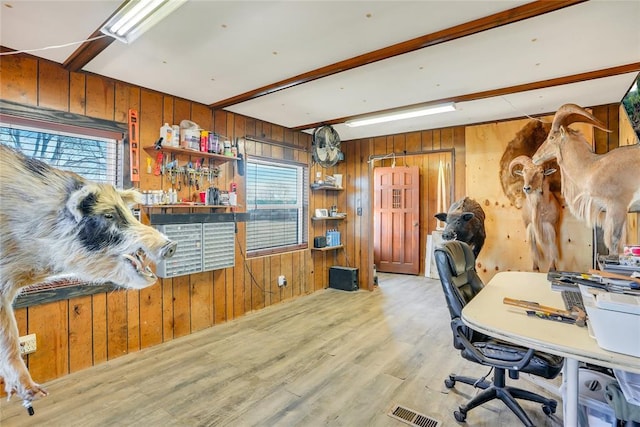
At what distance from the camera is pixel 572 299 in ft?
6.08

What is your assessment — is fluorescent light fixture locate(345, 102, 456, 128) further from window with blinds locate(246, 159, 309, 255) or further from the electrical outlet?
the electrical outlet

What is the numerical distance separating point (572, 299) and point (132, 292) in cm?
341

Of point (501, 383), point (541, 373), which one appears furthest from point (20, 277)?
point (501, 383)

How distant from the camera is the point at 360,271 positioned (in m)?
5.28

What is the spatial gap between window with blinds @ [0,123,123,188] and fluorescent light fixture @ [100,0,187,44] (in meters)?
0.96

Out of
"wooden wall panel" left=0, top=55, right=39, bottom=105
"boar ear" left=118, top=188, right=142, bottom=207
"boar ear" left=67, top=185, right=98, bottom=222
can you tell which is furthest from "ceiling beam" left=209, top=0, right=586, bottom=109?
"boar ear" left=67, top=185, right=98, bottom=222

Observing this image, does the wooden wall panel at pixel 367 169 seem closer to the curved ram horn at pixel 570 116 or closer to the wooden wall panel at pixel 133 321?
the curved ram horn at pixel 570 116

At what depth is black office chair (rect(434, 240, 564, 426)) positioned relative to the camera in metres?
1.67

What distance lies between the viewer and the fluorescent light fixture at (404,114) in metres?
3.44

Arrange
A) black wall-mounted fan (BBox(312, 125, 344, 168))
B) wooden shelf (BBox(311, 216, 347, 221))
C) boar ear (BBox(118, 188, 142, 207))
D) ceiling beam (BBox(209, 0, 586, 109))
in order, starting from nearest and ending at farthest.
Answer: boar ear (BBox(118, 188, 142, 207)) → ceiling beam (BBox(209, 0, 586, 109)) → black wall-mounted fan (BBox(312, 125, 344, 168)) → wooden shelf (BBox(311, 216, 347, 221))

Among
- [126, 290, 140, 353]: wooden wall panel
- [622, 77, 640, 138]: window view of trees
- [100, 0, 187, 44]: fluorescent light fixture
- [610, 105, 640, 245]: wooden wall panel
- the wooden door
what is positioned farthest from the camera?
the wooden door

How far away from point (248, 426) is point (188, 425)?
0.38 metres

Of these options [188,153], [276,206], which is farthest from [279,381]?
[276,206]

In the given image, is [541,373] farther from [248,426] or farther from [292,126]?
[292,126]
